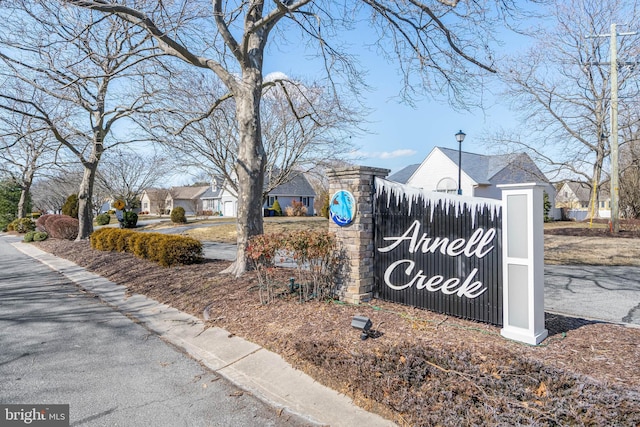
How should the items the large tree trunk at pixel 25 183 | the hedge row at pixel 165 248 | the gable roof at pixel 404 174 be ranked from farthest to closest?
1. the gable roof at pixel 404 174
2. the large tree trunk at pixel 25 183
3. the hedge row at pixel 165 248

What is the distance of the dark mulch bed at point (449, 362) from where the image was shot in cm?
248

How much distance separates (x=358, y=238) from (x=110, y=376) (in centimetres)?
342

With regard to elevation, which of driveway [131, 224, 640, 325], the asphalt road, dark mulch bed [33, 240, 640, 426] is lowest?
the asphalt road

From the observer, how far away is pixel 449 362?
→ 3.03 m

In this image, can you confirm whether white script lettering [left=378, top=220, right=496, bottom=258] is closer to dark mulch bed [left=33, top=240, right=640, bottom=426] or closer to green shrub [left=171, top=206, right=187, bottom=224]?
dark mulch bed [left=33, top=240, right=640, bottom=426]

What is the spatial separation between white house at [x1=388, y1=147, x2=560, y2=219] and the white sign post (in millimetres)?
22762

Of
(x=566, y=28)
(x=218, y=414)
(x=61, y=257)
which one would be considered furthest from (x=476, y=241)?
(x=566, y=28)

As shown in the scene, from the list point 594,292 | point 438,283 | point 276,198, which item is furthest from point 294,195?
point 438,283

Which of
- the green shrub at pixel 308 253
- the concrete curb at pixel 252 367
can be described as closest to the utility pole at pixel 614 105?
the green shrub at pixel 308 253

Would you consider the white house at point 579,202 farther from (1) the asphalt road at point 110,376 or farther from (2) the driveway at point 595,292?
(1) the asphalt road at point 110,376

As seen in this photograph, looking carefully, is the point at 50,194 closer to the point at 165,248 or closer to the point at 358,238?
the point at 165,248

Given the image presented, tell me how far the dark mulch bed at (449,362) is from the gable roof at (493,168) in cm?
1926

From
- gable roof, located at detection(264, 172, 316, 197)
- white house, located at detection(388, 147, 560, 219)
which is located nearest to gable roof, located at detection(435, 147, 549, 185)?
white house, located at detection(388, 147, 560, 219)

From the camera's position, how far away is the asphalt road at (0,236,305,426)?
117 inches
